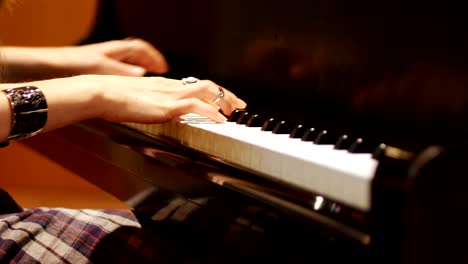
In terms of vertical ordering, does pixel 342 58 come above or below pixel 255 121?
above

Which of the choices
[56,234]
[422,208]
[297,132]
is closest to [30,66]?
[56,234]

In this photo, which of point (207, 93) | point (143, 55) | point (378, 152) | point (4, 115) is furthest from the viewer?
point (143, 55)

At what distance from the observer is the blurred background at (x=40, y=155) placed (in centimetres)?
173

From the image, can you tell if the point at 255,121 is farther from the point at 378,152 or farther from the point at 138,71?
the point at 138,71

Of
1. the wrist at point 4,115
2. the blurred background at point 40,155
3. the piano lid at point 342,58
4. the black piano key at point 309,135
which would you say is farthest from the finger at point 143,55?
the black piano key at point 309,135

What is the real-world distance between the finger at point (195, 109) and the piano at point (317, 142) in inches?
0.6

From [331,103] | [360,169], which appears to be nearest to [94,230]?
[331,103]

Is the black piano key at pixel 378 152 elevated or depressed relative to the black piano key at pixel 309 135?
elevated

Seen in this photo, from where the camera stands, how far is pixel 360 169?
57 cm

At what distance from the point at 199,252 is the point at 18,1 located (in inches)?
64.5

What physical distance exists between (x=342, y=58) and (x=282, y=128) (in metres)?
0.14

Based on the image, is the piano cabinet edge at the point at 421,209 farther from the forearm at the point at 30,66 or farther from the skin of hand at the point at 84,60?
the forearm at the point at 30,66

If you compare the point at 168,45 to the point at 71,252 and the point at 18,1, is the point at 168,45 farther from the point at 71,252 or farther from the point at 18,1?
the point at 18,1

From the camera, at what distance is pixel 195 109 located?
895mm
